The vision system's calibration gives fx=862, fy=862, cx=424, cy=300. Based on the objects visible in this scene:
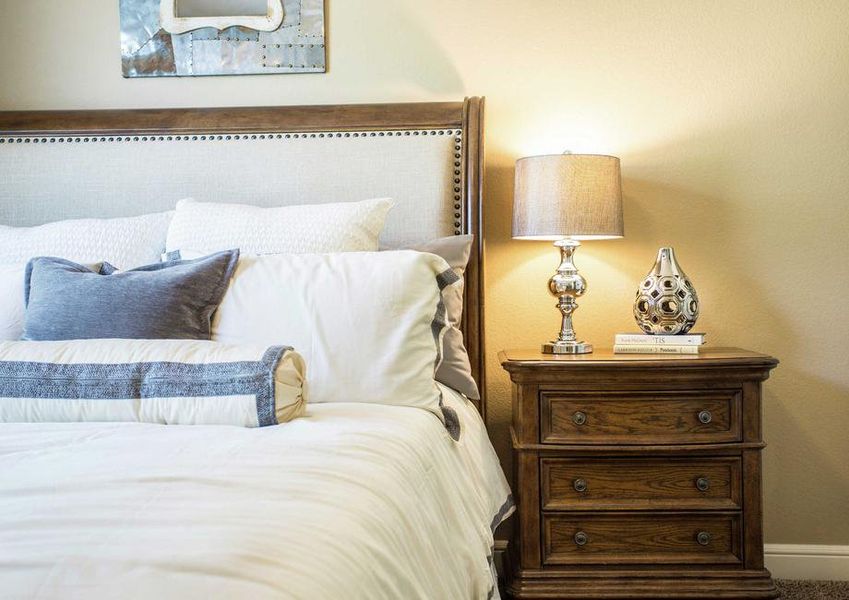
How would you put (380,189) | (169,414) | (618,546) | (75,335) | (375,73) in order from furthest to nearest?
1. (375,73)
2. (380,189)
3. (618,546)
4. (75,335)
5. (169,414)

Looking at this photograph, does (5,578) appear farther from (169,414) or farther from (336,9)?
(336,9)

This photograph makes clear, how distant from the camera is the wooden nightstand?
7.11ft

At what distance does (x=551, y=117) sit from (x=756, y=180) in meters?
0.65

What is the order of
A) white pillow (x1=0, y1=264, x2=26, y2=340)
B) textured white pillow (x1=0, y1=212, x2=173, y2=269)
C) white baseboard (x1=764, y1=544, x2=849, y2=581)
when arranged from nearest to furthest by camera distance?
white pillow (x1=0, y1=264, x2=26, y2=340) < textured white pillow (x1=0, y1=212, x2=173, y2=269) < white baseboard (x1=764, y1=544, x2=849, y2=581)

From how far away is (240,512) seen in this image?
965 mm

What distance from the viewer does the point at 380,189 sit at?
8.29 feet

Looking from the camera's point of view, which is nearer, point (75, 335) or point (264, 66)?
point (75, 335)

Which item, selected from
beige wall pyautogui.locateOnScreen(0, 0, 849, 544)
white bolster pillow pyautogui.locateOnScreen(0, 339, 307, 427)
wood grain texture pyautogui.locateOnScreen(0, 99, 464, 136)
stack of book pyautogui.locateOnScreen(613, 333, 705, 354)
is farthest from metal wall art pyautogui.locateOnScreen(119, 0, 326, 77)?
white bolster pillow pyautogui.locateOnScreen(0, 339, 307, 427)

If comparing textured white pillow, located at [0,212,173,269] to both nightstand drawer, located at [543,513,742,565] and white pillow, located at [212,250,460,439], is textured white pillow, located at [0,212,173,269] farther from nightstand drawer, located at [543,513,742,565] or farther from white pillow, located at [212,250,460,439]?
nightstand drawer, located at [543,513,742,565]

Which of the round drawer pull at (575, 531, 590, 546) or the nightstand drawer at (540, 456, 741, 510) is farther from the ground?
the nightstand drawer at (540, 456, 741, 510)

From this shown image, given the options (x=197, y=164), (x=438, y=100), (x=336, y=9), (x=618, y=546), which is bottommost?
(x=618, y=546)

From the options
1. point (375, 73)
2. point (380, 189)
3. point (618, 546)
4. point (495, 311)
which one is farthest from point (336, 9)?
point (618, 546)

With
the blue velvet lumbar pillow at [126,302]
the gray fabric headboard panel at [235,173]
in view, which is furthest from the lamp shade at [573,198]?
the blue velvet lumbar pillow at [126,302]

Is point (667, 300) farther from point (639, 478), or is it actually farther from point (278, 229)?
point (278, 229)
